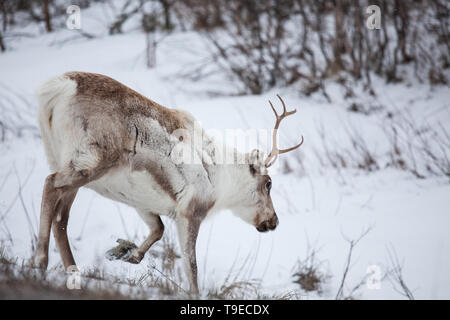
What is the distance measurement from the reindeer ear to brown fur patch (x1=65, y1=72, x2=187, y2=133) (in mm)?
936

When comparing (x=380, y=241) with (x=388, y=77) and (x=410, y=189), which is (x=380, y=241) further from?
(x=388, y=77)

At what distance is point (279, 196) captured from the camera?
265 inches

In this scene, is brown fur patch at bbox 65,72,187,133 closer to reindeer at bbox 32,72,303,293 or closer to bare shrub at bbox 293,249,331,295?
reindeer at bbox 32,72,303,293

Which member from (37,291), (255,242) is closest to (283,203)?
(255,242)

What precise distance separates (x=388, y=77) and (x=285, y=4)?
10.5ft

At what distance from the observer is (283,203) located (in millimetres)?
6527

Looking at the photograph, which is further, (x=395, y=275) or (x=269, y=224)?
(x=395, y=275)

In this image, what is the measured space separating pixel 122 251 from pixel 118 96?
1449mm

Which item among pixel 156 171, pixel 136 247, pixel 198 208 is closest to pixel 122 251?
pixel 136 247

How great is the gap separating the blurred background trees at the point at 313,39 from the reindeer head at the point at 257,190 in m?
5.25

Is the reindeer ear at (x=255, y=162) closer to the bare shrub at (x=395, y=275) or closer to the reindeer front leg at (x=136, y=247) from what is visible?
the reindeer front leg at (x=136, y=247)

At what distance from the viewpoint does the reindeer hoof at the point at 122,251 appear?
150 inches

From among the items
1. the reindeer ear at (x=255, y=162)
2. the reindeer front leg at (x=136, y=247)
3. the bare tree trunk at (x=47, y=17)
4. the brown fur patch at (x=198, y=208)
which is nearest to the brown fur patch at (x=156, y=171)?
the brown fur patch at (x=198, y=208)

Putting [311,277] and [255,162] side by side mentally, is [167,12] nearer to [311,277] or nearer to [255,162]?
[255,162]
